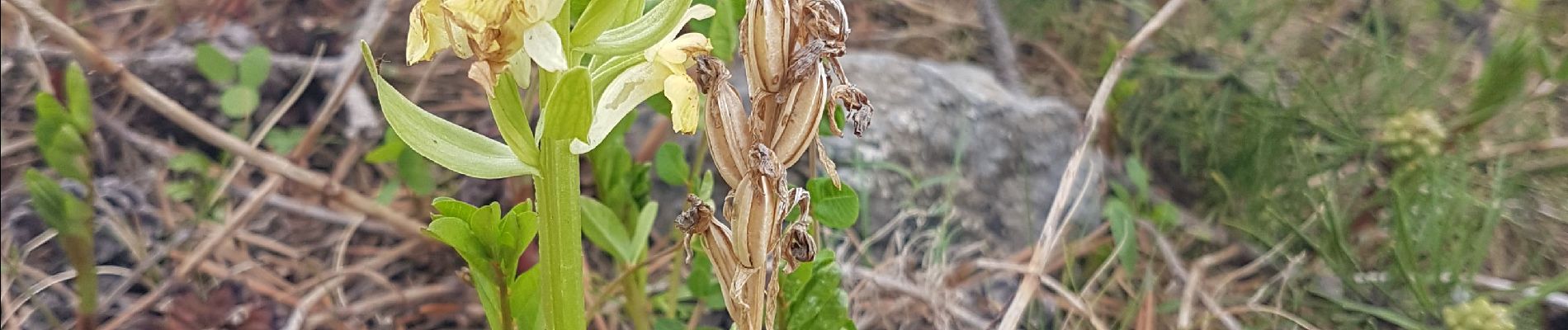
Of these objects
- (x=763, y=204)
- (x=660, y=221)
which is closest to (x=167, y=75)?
(x=660, y=221)

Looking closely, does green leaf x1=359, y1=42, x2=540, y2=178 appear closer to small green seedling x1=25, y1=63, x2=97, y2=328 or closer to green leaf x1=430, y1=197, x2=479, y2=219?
green leaf x1=430, y1=197, x2=479, y2=219

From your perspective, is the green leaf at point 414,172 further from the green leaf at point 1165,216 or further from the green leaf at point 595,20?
the green leaf at point 1165,216

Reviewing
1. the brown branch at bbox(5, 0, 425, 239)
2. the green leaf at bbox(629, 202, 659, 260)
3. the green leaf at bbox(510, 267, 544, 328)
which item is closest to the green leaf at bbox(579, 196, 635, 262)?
the green leaf at bbox(629, 202, 659, 260)

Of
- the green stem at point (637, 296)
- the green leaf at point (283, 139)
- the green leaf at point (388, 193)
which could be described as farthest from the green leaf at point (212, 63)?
the green stem at point (637, 296)

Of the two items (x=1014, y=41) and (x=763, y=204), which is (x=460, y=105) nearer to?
(x=1014, y=41)

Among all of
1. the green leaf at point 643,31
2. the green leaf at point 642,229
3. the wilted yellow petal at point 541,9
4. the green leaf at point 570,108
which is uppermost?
the wilted yellow petal at point 541,9

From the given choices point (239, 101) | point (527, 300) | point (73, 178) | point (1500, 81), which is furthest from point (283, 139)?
point (1500, 81)
